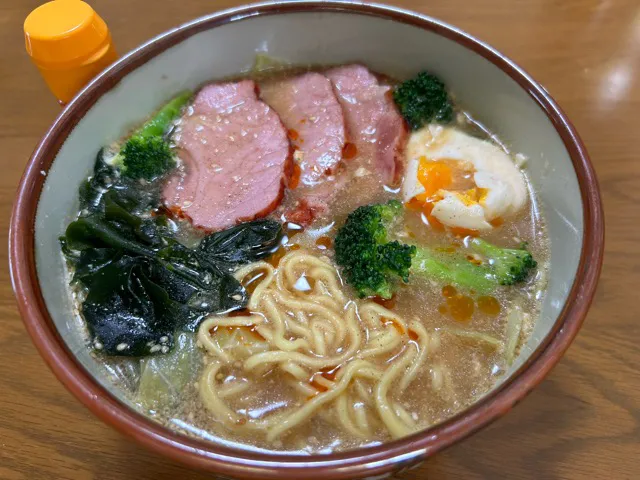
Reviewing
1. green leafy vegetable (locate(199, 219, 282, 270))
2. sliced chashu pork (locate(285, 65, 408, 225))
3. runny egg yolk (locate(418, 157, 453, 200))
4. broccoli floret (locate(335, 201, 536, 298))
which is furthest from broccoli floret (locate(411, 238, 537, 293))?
green leafy vegetable (locate(199, 219, 282, 270))

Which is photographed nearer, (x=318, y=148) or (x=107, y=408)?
(x=107, y=408)

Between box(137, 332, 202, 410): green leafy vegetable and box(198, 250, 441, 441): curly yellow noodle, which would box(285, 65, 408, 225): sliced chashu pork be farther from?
box(137, 332, 202, 410): green leafy vegetable

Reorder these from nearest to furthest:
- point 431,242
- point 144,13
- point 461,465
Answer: point 461,465
point 431,242
point 144,13

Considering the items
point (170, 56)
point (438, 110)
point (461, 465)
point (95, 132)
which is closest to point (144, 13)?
point (170, 56)

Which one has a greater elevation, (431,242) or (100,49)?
(100,49)

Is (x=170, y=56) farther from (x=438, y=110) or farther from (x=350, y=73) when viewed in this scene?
(x=438, y=110)

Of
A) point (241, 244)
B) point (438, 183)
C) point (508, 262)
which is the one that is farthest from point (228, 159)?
point (508, 262)

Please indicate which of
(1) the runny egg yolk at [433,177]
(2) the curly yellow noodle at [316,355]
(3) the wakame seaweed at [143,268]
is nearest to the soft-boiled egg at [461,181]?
(1) the runny egg yolk at [433,177]

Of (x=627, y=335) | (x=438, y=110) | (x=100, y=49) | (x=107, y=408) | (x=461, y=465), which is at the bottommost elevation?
(x=461, y=465)
